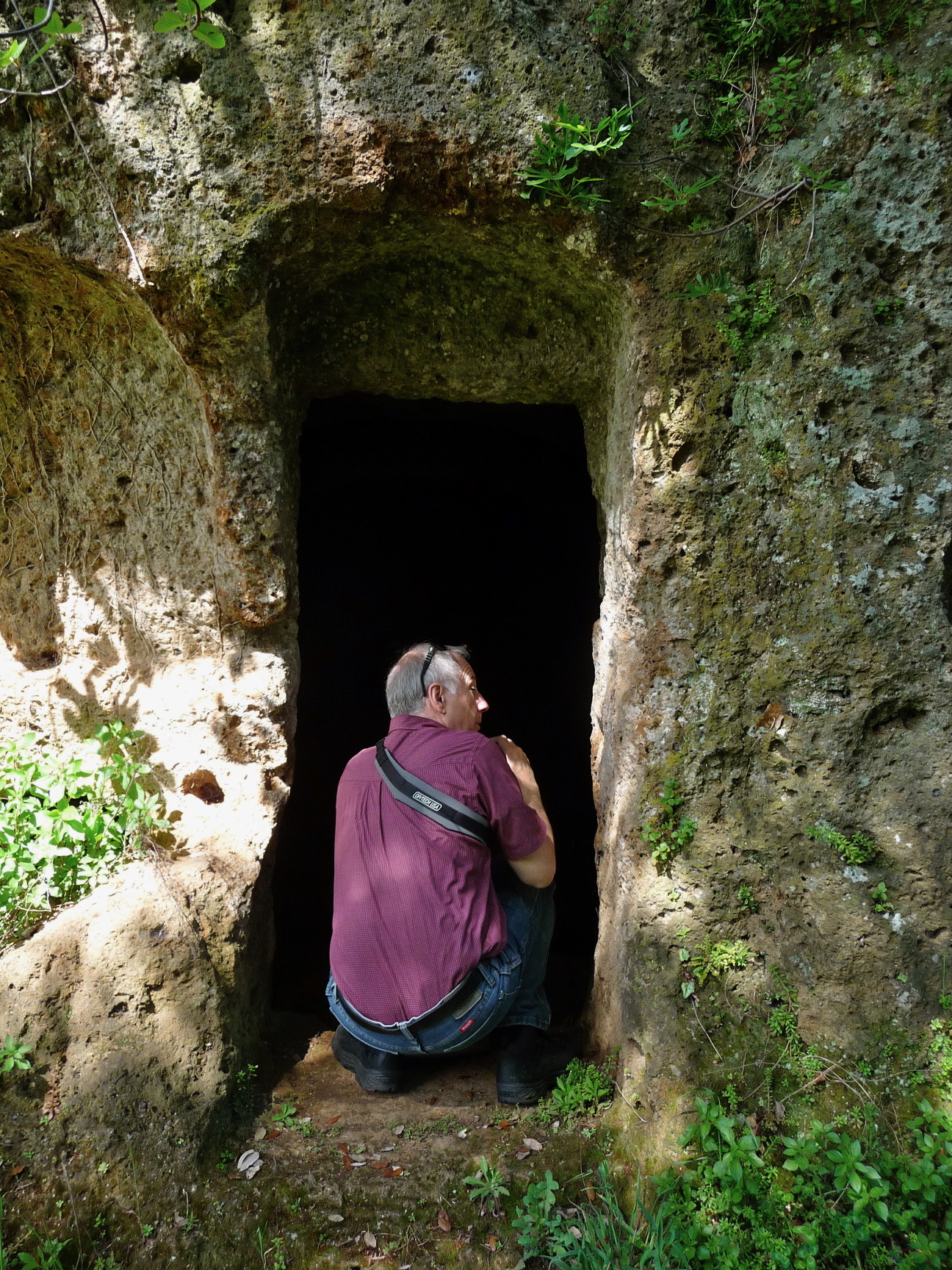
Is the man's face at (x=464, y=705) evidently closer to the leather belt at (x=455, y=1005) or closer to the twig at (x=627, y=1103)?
the leather belt at (x=455, y=1005)

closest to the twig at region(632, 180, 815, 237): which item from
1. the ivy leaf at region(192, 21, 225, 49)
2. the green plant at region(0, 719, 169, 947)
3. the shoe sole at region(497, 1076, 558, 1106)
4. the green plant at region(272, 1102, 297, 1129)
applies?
the ivy leaf at region(192, 21, 225, 49)

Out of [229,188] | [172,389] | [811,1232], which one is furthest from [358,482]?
[811,1232]

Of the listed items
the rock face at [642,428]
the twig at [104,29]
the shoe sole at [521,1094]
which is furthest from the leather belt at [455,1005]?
the twig at [104,29]

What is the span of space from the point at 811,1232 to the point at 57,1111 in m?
2.12

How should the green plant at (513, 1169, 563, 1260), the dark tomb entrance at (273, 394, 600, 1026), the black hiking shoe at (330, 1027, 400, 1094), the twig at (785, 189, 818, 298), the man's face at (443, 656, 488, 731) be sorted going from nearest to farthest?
the green plant at (513, 1169, 563, 1260), the twig at (785, 189, 818, 298), the black hiking shoe at (330, 1027, 400, 1094), the man's face at (443, 656, 488, 731), the dark tomb entrance at (273, 394, 600, 1026)

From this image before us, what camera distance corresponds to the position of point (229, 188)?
98.0 inches

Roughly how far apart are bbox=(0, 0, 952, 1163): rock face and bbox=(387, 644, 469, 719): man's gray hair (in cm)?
59

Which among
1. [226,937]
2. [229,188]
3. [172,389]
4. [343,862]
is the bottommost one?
[226,937]

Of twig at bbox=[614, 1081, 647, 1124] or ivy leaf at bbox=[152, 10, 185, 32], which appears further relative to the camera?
twig at bbox=[614, 1081, 647, 1124]

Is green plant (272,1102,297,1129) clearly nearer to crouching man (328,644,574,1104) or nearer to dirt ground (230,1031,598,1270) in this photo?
dirt ground (230,1031,598,1270)

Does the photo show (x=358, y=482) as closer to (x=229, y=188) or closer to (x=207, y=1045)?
(x=229, y=188)

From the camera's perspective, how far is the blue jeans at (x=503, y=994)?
253cm

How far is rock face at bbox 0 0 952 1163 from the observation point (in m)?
2.36

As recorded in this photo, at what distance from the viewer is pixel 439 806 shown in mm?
2520
